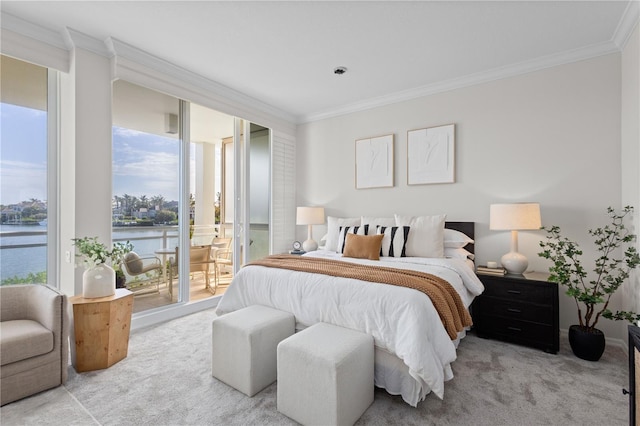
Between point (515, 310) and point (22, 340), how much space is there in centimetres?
373

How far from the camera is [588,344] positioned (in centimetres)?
245

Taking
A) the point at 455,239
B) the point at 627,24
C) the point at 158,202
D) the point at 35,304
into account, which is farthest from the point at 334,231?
the point at 627,24

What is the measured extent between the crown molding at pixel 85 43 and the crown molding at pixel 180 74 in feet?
0.15

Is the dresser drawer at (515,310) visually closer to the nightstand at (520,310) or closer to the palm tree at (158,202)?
the nightstand at (520,310)

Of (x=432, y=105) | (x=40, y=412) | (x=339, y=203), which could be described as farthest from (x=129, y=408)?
(x=432, y=105)

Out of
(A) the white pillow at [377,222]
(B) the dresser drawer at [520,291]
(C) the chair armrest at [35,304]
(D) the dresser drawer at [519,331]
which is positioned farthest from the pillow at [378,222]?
(C) the chair armrest at [35,304]

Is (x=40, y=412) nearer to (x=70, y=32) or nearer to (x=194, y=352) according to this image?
(x=194, y=352)

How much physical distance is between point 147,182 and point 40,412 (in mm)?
2193

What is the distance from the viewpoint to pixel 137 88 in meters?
3.25

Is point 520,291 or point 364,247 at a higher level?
point 364,247

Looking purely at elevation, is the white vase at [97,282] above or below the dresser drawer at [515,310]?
above

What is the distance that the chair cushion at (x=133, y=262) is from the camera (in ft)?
10.7

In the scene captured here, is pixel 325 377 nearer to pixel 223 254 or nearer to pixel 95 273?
pixel 95 273

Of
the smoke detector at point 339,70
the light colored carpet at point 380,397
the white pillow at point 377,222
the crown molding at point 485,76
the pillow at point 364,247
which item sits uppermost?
the smoke detector at point 339,70
